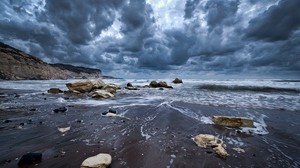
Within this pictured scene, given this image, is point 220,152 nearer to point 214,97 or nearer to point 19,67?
point 214,97

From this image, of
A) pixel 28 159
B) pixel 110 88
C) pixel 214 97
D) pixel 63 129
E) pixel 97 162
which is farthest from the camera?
pixel 110 88

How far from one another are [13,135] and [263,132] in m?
8.99

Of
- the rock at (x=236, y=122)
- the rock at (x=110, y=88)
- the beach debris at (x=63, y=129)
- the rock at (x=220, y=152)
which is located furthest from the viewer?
the rock at (x=110, y=88)

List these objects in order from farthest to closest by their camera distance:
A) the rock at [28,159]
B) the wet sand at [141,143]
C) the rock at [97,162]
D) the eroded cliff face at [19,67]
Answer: the eroded cliff face at [19,67], the wet sand at [141,143], the rock at [28,159], the rock at [97,162]

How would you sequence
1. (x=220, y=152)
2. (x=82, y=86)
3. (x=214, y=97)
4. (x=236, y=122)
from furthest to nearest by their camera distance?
(x=82, y=86)
(x=214, y=97)
(x=236, y=122)
(x=220, y=152)

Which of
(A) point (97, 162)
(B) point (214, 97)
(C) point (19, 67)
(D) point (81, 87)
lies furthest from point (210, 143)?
(C) point (19, 67)

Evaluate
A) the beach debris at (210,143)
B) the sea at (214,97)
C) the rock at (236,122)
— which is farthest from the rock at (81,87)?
the beach debris at (210,143)

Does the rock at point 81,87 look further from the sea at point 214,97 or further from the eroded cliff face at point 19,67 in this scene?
the eroded cliff face at point 19,67

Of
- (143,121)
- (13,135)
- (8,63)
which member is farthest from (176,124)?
(8,63)

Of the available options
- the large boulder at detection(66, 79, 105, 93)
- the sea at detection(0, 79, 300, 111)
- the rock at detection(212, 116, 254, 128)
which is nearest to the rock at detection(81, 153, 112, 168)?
the rock at detection(212, 116, 254, 128)

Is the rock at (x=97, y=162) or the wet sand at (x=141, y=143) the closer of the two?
the rock at (x=97, y=162)

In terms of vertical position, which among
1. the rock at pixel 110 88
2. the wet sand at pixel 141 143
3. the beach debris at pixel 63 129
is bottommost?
the wet sand at pixel 141 143

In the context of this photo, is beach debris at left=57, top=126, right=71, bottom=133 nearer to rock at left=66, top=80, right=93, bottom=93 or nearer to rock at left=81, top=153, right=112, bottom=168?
rock at left=81, top=153, right=112, bottom=168

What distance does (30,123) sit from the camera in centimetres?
749
